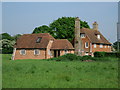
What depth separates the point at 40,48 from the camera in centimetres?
4831

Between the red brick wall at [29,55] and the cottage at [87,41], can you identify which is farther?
the cottage at [87,41]

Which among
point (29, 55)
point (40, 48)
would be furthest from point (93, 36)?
point (29, 55)

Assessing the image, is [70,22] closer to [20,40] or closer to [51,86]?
[20,40]

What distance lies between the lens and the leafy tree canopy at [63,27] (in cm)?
6256

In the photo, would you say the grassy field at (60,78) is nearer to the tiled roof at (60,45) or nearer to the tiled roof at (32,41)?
the tiled roof at (32,41)

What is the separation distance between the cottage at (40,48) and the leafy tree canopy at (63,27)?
40.2 ft

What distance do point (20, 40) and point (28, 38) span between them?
1.97 meters

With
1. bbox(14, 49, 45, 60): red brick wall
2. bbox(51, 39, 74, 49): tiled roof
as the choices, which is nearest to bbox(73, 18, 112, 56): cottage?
bbox(51, 39, 74, 49): tiled roof

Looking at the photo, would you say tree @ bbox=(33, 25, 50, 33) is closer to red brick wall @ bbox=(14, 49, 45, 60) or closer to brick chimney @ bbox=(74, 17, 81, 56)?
brick chimney @ bbox=(74, 17, 81, 56)

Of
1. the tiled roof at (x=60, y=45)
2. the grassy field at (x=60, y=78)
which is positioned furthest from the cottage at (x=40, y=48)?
the grassy field at (x=60, y=78)

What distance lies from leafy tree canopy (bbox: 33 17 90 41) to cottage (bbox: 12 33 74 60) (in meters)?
12.2

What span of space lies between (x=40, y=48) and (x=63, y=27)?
16.7 m

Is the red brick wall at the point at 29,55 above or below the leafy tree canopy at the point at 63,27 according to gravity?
below

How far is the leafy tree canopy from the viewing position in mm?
62562
